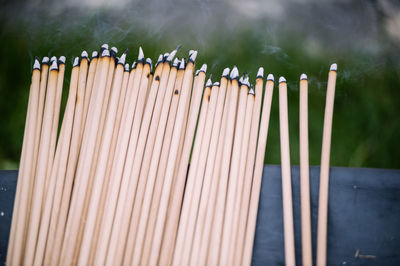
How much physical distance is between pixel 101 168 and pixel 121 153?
6 centimetres

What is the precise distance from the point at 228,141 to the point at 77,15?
742mm

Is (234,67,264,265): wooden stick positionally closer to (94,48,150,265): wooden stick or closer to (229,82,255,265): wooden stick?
(229,82,255,265): wooden stick

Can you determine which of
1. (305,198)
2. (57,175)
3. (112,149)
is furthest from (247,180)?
(57,175)

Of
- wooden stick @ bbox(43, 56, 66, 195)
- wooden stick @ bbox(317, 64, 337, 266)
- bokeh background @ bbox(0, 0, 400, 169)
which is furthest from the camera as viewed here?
bokeh background @ bbox(0, 0, 400, 169)

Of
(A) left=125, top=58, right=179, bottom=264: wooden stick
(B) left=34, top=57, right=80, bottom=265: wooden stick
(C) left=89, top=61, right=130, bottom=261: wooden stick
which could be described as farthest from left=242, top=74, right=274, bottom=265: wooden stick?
(B) left=34, top=57, right=80, bottom=265: wooden stick

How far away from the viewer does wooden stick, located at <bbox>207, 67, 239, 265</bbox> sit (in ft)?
2.24

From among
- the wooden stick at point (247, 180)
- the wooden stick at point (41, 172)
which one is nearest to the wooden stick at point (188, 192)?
the wooden stick at point (247, 180)

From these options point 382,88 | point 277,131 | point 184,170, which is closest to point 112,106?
point 184,170

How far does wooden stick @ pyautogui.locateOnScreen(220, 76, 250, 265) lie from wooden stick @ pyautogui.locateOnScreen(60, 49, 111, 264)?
1.11 feet

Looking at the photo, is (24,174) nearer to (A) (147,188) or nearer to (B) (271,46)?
(A) (147,188)

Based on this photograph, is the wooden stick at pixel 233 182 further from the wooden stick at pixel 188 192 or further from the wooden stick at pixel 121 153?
the wooden stick at pixel 121 153

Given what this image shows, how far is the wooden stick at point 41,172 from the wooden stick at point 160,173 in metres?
0.23

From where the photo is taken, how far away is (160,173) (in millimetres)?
733

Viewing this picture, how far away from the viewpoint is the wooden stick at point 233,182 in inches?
26.7
